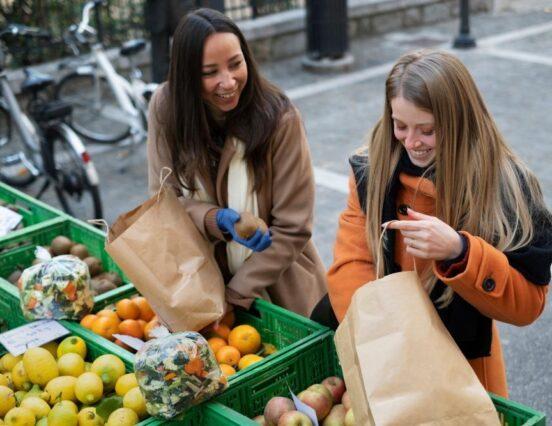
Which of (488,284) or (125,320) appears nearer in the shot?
(488,284)

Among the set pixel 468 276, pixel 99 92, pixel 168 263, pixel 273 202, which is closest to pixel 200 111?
pixel 273 202

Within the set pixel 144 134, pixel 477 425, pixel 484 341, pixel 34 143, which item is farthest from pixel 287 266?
pixel 144 134

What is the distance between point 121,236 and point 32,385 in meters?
0.63

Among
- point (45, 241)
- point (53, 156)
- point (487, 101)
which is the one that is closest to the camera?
point (45, 241)

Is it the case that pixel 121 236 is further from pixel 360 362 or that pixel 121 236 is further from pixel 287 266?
pixel 360 362

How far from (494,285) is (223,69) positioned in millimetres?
1333

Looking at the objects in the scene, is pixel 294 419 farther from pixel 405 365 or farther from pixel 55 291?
pixel 55 291

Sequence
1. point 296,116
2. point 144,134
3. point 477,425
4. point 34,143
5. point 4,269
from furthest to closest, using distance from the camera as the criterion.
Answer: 1. point 144,134
2. point 34,143
3. point 4,269
4. point 296,116
5. point 477,425

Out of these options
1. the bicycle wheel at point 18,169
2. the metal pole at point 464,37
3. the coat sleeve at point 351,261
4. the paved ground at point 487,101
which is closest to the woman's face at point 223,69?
the coat sleeve at point 351,261

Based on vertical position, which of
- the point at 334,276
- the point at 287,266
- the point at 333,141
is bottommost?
the point at 333,141

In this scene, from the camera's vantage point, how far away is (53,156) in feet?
21.8

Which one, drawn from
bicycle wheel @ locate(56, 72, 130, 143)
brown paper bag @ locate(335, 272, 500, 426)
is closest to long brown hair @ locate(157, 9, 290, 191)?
brown paper bag @ locate(335, 272, 500, 426)

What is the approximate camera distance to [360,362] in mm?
2283

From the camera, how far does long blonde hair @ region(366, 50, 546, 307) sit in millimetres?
2432
